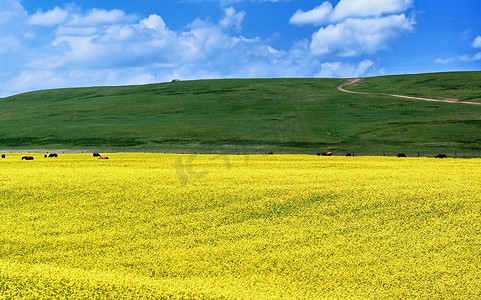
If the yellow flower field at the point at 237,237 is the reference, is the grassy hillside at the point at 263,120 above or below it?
above

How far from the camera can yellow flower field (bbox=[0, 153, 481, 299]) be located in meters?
6.24

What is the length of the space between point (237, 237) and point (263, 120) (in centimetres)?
4227

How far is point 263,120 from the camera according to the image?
49.6 meters

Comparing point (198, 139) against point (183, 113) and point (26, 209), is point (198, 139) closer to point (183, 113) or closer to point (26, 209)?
point (183, 113)

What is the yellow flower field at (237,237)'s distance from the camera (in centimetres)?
624

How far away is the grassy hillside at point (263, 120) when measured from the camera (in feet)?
123

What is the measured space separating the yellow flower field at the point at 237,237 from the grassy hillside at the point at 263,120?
80.0 feet

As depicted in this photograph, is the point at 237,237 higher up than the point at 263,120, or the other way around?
the point at 263,120

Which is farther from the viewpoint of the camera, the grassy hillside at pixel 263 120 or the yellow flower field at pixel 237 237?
the grassy hillside at pixel 263 120

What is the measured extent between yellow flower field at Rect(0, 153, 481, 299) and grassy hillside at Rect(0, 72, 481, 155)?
24.4 meters

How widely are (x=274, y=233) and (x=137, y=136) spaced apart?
36949 millimetres

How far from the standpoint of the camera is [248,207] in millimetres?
8805

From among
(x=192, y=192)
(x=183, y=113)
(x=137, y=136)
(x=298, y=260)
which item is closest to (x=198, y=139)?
(x=137, y=136)

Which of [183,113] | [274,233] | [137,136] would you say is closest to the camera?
[274,233]
